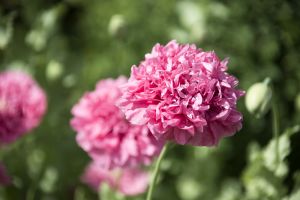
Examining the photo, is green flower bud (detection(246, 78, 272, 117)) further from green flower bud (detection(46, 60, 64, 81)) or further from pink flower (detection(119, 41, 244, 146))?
green flower bud (detection(46, 60, 64, 81))

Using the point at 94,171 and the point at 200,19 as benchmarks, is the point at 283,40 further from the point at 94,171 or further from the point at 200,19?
the point at 94,171

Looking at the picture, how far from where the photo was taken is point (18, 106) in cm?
119

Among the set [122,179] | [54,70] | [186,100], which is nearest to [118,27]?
[54,70]

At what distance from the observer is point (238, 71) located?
168 centimetres

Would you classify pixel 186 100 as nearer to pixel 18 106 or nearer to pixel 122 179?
pixel 18 106

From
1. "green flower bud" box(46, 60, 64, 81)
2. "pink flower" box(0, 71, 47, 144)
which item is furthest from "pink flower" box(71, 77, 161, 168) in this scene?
"green flower bud" box(46, 60, 64, 81)

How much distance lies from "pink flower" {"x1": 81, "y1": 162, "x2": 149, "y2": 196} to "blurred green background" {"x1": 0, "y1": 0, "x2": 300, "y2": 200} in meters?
0.05

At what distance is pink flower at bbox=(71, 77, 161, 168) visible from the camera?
0.99 metres

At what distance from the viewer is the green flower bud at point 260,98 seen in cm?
92

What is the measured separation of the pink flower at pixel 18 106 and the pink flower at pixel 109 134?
153mm

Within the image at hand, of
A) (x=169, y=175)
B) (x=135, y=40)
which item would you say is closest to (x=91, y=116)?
(x=169, y=175)

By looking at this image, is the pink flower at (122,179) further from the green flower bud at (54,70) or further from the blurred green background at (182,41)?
the green flower bud at (54,70)

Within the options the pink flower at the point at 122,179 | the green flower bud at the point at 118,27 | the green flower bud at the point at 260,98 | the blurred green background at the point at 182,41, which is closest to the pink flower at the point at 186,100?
the green flower bud at the point at 260,98

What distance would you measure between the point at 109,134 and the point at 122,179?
0.41 meters
